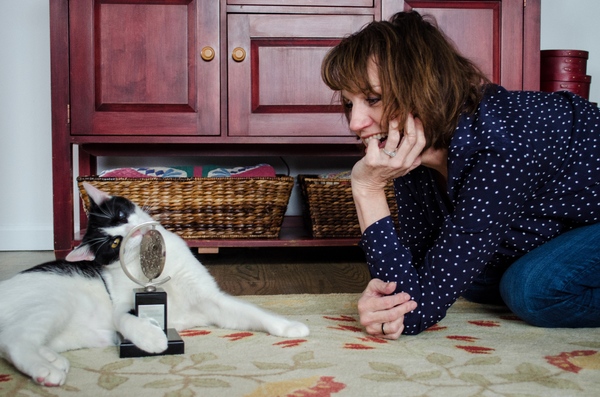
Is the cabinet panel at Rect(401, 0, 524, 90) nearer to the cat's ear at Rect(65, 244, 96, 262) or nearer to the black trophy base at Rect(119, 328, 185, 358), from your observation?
the cat's ear at Rect(65, 244, 96, 262)

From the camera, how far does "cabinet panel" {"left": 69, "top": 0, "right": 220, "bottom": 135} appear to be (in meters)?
2.28


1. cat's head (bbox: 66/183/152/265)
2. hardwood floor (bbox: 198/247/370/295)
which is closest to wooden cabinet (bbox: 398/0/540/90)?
hardwood floor (bbox: 198/247/370/295)

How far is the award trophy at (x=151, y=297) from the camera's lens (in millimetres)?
1171

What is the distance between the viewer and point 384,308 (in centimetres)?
122

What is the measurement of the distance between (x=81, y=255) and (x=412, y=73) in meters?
0.78

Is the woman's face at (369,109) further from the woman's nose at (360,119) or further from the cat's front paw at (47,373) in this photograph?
the cat's front paw at (47,373)

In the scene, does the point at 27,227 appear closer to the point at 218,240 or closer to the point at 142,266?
the point at 218,240

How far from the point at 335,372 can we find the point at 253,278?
3.58 feet

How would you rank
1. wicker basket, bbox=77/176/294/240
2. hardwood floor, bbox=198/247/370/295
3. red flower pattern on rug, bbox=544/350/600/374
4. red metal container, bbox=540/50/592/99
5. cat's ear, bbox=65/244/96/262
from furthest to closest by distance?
red metal container, bbox=540/50/592/99 → wicker basket, bbox=77/176/294/240 → hardwood floor, bbox=198/247/370/295 → cat's ear, bbox=65/244/96/262 → red flower pattern on rug, bbox=544/350/600/374

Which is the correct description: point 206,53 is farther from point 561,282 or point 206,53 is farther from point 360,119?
point 561,282

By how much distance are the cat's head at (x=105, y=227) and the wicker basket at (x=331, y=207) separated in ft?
3.08

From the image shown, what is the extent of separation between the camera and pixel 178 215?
2299 millimetres

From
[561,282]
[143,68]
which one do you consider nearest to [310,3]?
[143,68]

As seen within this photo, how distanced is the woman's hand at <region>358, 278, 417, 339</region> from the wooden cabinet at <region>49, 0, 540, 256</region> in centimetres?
112
